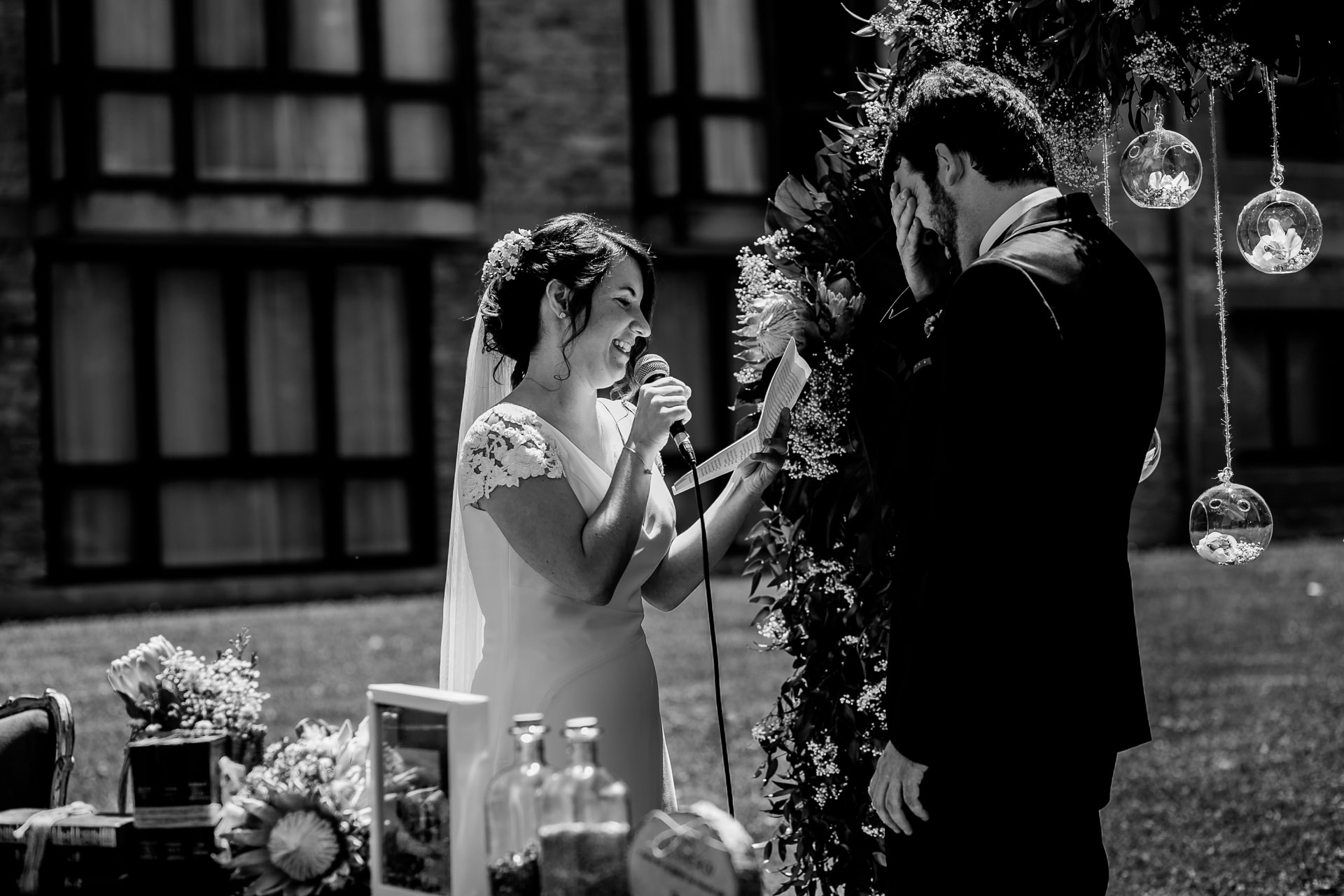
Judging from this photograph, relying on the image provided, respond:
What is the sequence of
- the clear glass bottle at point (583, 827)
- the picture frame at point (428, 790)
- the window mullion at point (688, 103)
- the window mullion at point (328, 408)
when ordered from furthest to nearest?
the window mullion at point (688, 103)
the window mullion at point (328, 408)
the picture frame at point (428, 790)
the clear glass bottle at point (583, 827)

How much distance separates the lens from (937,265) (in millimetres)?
3141

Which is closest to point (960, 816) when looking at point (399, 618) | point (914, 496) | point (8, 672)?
point (914, 496)

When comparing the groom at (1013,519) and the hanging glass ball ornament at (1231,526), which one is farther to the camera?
the hanging glass ball ornament at (1231,526)

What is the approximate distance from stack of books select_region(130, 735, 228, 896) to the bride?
63 centimetres

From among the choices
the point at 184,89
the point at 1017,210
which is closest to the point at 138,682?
the point at 1017,210

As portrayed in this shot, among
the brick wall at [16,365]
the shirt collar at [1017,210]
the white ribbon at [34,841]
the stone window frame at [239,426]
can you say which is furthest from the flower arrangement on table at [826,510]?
the brick wall at [16,365]

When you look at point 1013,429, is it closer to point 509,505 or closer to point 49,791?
point 509,505

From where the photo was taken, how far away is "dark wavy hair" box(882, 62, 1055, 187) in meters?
2.62

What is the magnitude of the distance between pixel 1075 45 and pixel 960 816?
1.71 metres

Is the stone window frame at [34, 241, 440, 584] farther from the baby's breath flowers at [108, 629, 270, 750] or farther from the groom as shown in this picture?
the groom

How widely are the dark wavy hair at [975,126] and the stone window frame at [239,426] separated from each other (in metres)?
12.3

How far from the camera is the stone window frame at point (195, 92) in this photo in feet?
44.7

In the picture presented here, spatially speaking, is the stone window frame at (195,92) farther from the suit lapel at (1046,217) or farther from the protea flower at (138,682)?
the suit lapel at (1046,217)

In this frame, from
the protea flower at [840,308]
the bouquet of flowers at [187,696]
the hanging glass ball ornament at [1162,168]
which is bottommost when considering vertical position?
the bouquet of flowers at [187,696]
